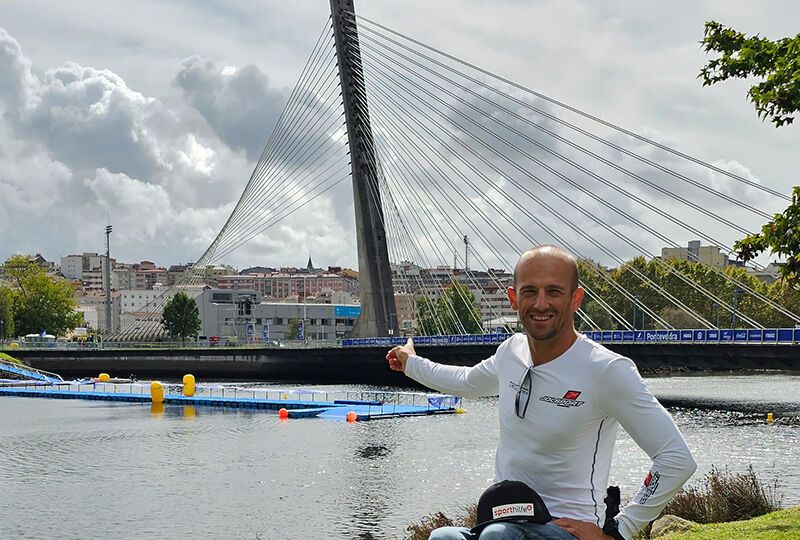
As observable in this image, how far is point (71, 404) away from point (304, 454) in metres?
31.6

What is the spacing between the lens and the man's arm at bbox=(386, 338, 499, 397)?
5407mm

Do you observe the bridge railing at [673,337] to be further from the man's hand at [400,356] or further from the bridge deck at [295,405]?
the man's hand at [400,356]

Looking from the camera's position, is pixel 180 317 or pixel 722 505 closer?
pixel 722 505

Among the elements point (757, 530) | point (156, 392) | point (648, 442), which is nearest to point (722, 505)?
point (757, 530)

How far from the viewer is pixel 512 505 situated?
450 centimetres

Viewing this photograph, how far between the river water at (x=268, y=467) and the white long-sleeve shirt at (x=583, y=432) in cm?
1723

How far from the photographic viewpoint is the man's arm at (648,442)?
4.35 metres

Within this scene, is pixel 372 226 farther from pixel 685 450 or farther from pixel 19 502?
pixel 685 450

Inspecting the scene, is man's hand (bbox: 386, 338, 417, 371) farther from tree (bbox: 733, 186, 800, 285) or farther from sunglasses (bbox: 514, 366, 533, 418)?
tree (bbox: 733, 186, 800, 285)

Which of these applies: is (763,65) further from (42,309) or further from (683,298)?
(42,309)

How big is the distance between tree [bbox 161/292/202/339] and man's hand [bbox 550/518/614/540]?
126 metres

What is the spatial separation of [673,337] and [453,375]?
193ft

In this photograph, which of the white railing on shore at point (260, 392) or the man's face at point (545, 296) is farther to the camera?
the white railing on shore at point (260, 392)

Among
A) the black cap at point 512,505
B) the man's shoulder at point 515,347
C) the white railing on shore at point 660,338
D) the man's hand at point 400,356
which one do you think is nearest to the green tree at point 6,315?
the white railing on shore at point 660,338
